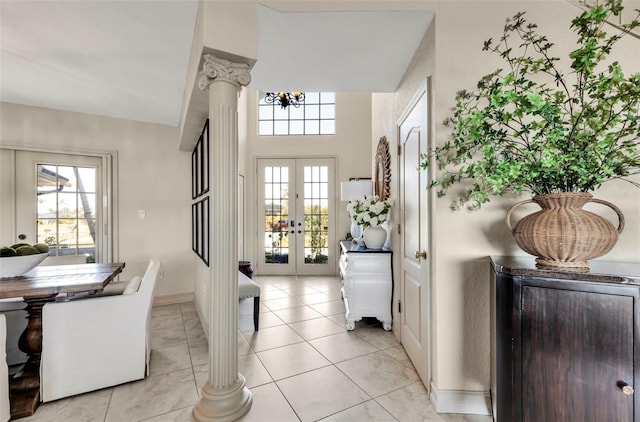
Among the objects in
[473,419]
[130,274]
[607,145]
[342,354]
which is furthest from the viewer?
[130,274]

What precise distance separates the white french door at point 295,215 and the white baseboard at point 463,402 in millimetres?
3780

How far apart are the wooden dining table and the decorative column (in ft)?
3.27

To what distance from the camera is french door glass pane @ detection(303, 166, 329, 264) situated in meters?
5.46

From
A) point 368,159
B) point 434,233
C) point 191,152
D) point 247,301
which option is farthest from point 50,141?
point 368,159

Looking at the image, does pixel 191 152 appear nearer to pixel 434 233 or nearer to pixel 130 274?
pixel 130 274

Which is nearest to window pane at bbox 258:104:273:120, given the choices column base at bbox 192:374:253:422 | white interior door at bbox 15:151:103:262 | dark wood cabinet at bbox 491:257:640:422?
white interior door at bbox 15:151:103:262

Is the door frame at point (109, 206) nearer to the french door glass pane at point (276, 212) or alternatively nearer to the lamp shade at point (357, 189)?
the french door glass pane at point (276, 212)

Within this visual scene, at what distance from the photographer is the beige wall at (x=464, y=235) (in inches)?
64.3

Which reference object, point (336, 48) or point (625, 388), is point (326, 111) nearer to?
point (336, 48)

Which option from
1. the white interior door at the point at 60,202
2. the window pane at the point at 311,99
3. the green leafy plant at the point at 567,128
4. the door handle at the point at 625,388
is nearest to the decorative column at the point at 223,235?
the green leafy plant at the point at 567,128

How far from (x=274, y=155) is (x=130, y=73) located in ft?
10.2

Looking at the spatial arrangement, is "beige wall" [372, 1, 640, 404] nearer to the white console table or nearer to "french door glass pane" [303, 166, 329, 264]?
the white console table

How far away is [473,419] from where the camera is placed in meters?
1.61

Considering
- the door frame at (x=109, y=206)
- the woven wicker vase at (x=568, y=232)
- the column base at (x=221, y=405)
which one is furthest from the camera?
the door frame at (x=109, y=206)
